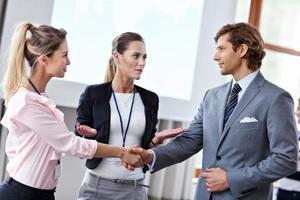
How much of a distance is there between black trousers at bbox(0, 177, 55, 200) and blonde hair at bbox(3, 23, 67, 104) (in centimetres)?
39

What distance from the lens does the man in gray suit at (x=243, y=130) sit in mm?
1801

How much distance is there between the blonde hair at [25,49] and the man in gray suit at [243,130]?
77 cm

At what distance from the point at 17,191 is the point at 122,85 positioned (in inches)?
36.8

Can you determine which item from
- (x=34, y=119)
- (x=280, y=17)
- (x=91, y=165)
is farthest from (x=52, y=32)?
(x=280, y=17)

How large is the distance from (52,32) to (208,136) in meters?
0.91

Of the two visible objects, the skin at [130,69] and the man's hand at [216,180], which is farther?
the skin at [130,69]

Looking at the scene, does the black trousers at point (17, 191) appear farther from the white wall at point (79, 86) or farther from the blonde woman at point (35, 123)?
the white wall at point (79, 86)

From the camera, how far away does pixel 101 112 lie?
234cm

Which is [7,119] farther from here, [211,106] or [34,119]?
[211,106]

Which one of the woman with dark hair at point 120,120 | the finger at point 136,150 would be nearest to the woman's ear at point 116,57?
the woman with dark hair at point 120,120

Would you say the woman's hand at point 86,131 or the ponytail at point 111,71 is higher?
the ponytail at point 111,71

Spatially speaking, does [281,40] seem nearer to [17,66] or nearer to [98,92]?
[98,92]

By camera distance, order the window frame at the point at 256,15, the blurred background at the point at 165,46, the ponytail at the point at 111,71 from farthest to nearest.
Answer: the window frame at the point at 256,15, the blurred background at the point at 165,46, the ponytail at the point at 111,71

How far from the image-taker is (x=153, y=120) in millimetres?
2473
